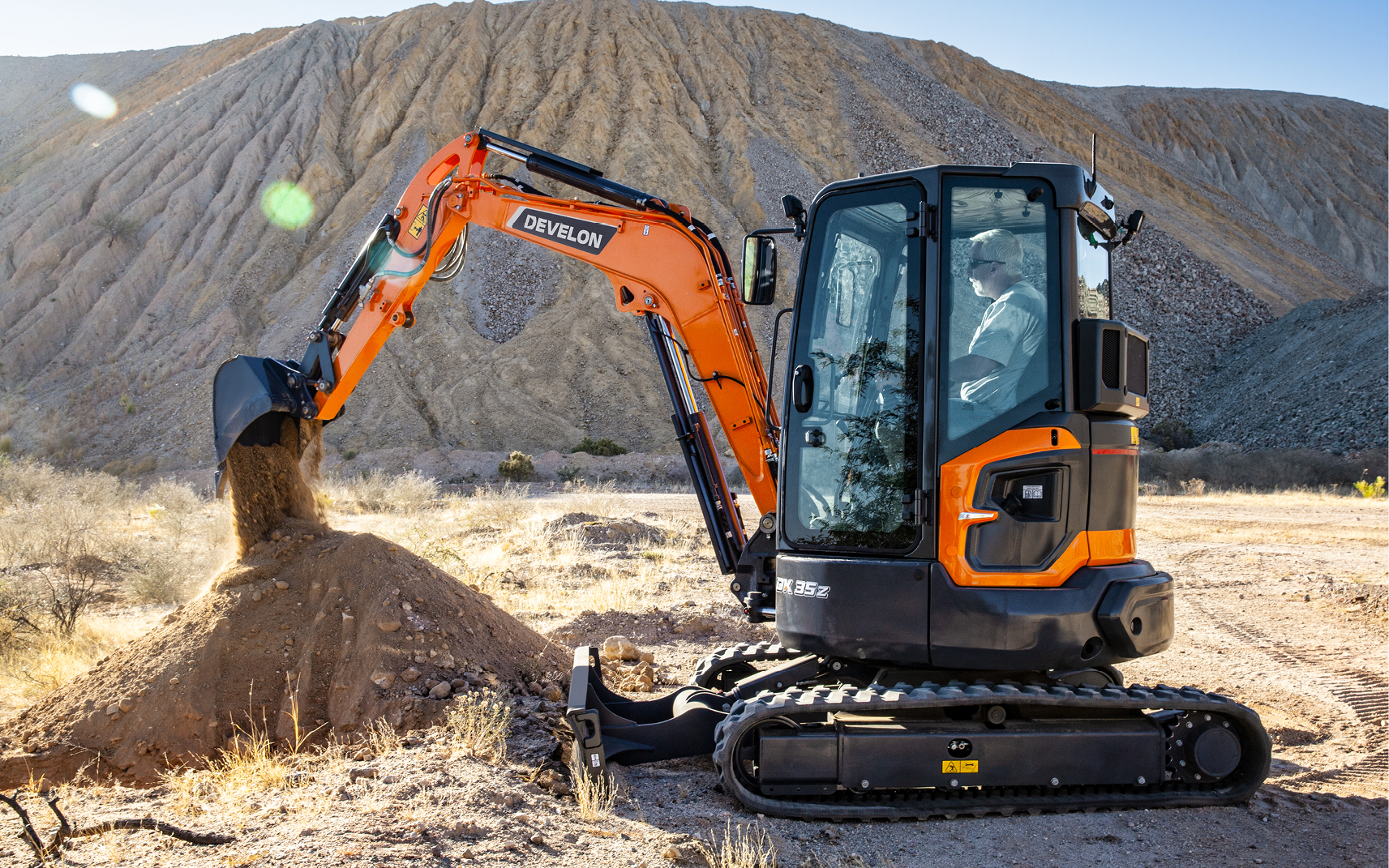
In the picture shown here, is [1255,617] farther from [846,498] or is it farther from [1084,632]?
[846,498]

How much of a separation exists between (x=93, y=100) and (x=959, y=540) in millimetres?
57752

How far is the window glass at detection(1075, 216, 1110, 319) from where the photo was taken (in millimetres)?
4609

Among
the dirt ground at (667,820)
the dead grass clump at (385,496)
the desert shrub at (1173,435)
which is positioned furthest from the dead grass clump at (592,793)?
the desert shrub at (1173,435)

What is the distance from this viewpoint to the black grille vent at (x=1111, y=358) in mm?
4477

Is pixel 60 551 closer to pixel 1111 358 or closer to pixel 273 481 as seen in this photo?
pixel 273 481

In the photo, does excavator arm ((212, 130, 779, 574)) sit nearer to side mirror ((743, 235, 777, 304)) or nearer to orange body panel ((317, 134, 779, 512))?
orange body panel ((317, 134, 779, 512))

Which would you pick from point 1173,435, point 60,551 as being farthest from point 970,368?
point 1173,435

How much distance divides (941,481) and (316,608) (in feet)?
14.2

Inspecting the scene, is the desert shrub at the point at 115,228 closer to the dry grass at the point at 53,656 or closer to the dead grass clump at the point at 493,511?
the dead grass clump at the point at 493,511

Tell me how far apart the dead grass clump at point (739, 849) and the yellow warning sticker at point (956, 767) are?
35.4 inches

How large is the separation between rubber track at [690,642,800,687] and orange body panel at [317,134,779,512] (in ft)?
2.77

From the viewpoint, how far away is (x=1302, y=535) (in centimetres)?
1481

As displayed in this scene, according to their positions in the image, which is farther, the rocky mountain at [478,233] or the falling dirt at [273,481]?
the rocky mountain at [478,233]

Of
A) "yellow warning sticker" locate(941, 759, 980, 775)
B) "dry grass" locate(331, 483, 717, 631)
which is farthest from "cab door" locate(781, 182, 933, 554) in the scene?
Answer: "dry grass" locate(331, 483, 717, 631)
